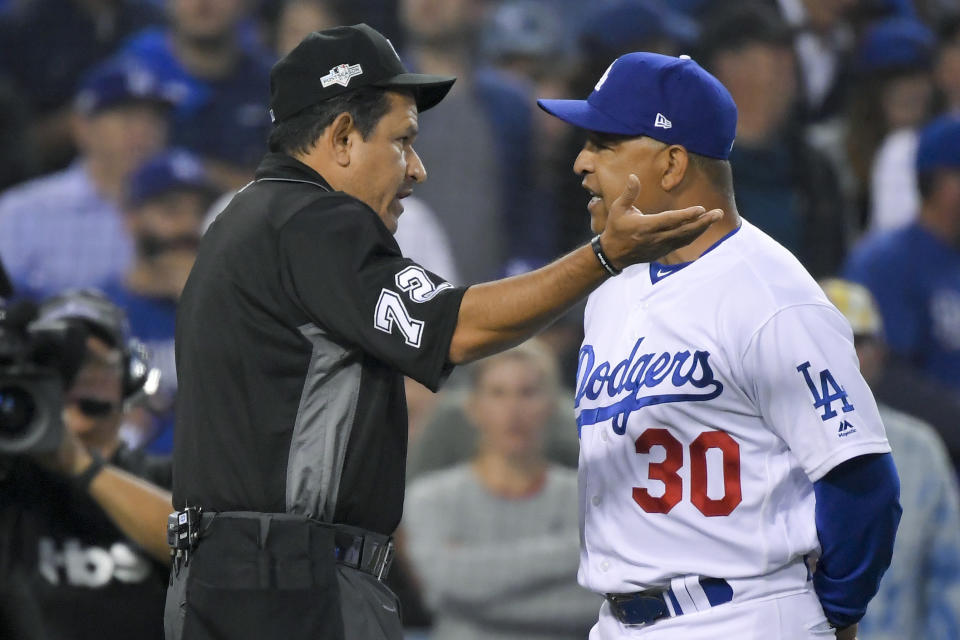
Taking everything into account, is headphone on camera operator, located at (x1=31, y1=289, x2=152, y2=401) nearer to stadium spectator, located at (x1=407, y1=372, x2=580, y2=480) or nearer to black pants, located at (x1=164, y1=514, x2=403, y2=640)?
black pants, located at (x1=164, y1=514, x2=403, y2=640)

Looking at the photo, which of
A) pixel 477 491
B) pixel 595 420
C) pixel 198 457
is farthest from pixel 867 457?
pixel 477 491

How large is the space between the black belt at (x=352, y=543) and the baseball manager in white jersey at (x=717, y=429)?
44 centimetres

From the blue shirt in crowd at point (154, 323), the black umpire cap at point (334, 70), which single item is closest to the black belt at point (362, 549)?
the black umpire cap at point (334, 70)

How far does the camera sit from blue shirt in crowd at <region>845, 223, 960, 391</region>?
21.3ft

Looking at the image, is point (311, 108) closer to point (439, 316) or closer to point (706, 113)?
point (439, 316)

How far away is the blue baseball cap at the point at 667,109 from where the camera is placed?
2854mm

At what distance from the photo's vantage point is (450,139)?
6.50 metres

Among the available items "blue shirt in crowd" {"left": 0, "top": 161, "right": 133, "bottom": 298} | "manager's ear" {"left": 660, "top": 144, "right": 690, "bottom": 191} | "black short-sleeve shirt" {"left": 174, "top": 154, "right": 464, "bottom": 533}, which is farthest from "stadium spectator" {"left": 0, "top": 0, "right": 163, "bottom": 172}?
"manager's ear" {"left": 660, "top": 144, "right": 690, "bottom": 191}

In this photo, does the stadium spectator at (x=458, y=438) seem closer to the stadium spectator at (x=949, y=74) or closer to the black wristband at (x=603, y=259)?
the black wristband at (x=603, y=259)

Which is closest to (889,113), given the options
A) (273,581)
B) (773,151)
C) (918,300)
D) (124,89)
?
(773,151)

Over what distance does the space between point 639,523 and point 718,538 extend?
16 cm

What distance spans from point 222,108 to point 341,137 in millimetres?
3979

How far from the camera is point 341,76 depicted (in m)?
2.85

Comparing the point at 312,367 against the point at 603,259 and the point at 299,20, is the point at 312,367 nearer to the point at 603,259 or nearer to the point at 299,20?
the point at 603,259
